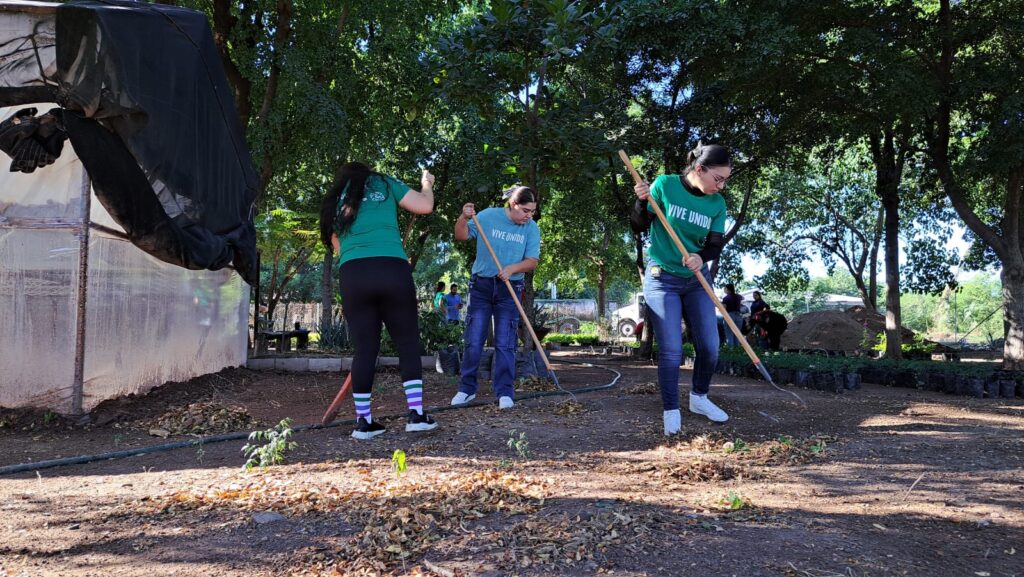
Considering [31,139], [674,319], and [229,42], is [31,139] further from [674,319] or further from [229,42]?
[229,42]

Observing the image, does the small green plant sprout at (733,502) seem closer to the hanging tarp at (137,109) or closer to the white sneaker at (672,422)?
the white sneaker at (672,422)

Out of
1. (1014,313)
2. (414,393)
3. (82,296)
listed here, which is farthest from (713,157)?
(1014,313)

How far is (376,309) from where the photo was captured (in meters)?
3.91

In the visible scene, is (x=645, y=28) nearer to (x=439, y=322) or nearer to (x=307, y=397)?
(x=439, y=322)

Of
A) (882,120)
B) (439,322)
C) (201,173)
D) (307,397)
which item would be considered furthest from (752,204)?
(201,173)

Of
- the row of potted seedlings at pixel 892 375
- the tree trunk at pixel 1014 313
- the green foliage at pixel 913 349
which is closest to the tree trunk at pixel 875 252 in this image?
the green foliage at pixel 913 349

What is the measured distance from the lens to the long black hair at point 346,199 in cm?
386

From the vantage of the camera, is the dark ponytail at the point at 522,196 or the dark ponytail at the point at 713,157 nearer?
the dark ponytail at the point at 713,157

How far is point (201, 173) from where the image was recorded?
15.7ft

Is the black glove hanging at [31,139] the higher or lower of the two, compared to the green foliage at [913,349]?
higher

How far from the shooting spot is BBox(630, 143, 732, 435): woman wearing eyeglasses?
4059mm

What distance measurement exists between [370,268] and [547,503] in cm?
182

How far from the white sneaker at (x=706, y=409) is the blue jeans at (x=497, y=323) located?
139 centimetres

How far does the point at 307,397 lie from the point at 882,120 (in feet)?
29.6
